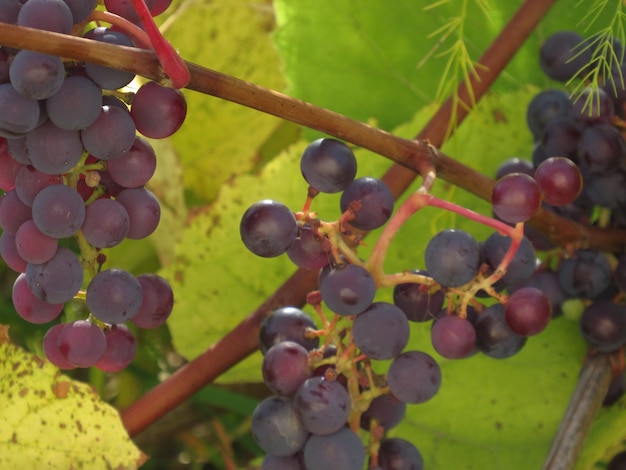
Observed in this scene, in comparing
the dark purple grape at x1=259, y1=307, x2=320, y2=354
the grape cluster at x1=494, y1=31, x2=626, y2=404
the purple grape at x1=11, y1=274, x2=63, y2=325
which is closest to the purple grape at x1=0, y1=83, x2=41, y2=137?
the purple grape at x1=11, y1=274, x2=63, y2=325

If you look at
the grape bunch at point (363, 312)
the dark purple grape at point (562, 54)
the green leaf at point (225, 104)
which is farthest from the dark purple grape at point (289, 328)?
the green leaf at point (225, 104)

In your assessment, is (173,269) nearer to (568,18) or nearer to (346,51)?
(346,51)

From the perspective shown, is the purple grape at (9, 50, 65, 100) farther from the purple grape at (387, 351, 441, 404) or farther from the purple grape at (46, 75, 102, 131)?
the purple grape at (387, 351, 441, 404)

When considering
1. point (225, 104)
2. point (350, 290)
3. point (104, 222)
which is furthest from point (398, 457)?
point (225, 104)

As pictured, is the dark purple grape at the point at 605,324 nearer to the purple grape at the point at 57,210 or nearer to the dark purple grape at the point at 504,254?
the dark purple grape at the point at 504,254

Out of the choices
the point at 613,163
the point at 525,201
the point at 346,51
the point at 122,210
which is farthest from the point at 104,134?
the point at 346,51

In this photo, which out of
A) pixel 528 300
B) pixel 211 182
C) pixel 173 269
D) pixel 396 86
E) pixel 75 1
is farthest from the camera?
pixel 211 182
